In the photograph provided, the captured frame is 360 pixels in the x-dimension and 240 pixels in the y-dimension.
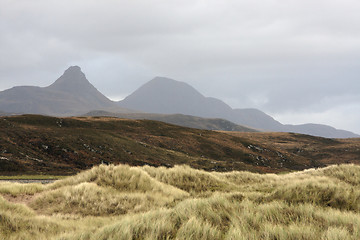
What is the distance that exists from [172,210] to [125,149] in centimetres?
3713

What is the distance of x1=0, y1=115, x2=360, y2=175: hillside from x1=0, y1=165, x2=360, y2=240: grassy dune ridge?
18.4 meters

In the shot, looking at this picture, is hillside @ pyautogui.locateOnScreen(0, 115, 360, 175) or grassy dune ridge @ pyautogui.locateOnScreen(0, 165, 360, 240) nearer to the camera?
grassy dune ridge @ pyautogui.locateOnScreen(0, 165, 360, 240)

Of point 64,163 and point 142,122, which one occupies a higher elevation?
point 142,122

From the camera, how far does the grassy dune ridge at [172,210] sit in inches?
192

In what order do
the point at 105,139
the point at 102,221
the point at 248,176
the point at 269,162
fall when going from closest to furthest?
1. the point at 102,221
2. the point at 248,176
3. the point at 105,139
4. the point at 269,162

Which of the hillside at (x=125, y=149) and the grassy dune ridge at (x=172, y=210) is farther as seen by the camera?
the hillside at (x=125, y=149)

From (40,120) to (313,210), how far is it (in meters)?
53.3

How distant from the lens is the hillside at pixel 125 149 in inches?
1302

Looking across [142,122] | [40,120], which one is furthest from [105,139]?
[142,122]

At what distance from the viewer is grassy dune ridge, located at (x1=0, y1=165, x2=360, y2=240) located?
489 centimetres

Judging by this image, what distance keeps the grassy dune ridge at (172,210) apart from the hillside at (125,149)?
18410 mm

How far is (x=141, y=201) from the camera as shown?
37.1ft

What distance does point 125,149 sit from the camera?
4259cm

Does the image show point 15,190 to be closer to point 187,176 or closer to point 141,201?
point 141,201
